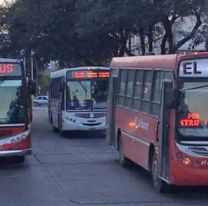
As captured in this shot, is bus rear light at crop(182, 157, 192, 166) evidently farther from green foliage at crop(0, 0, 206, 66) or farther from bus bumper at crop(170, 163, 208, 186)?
green foliage at crop(0, 0, 206, 66)

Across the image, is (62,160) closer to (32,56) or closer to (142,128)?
(142,128)

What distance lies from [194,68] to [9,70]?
7214 mm

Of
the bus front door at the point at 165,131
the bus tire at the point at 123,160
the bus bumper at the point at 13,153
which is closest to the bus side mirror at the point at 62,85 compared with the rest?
the bus bumper at the point at 13,153

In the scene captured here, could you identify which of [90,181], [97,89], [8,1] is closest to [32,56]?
[8,1]

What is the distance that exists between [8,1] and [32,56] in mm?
4676

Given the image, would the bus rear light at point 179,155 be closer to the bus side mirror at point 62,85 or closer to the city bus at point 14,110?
the city bus at point 14,110

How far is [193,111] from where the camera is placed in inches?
523

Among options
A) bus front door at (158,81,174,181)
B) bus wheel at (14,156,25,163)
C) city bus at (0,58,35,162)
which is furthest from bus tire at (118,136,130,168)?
bus front door at (158,81,174,181)

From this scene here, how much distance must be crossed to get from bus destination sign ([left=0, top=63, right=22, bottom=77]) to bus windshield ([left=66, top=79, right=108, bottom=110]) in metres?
10.1

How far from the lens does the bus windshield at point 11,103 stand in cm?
1906

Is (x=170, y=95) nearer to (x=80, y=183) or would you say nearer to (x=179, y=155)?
(x=179, y=155)

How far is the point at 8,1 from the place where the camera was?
1834 inches

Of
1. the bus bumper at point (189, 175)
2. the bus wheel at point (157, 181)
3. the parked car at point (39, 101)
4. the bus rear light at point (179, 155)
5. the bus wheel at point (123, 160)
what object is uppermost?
the bus rear light at point (179, 155)

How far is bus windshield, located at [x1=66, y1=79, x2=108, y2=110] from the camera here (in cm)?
2955
